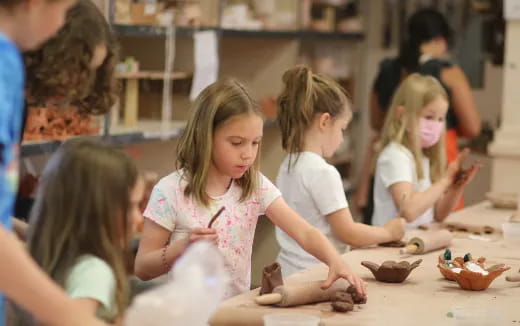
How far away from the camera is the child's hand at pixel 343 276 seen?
2567 millimetres

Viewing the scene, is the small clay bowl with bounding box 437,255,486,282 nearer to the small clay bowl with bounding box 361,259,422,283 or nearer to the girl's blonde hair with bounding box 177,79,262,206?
the small clay bowl with bounding box 361,259,422,283

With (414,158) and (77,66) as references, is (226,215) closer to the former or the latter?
(77,66)

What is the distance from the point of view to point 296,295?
A: 2473 mm

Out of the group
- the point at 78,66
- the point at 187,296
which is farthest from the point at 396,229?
the point at 187,296

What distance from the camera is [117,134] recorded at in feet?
14.7

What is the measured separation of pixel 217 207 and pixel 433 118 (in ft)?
4.72

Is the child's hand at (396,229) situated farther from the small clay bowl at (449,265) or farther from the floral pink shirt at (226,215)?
the floral pink shirt at (226,215)

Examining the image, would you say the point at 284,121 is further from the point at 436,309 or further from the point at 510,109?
the point at 510,109

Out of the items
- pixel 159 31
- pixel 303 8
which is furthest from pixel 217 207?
pixel 303 8

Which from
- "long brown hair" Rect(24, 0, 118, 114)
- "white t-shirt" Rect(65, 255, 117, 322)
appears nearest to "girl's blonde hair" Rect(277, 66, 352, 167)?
"long brown hair" Rect(24, 0, 118, 114)

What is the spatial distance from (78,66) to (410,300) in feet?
3.50

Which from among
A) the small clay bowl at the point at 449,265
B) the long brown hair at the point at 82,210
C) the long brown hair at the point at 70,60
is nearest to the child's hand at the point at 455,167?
the small clay bowl at the point at 449,265

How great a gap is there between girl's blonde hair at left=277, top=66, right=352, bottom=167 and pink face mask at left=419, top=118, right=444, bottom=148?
68 centimetres

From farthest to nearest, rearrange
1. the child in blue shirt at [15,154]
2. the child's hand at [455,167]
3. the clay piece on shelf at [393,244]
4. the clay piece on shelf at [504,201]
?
the clay piece on shelf at [504,201]
the child's hand at [455,167]
the clay piece on shelf at [393,244]
the child in blue shirt at [15,154]
